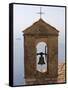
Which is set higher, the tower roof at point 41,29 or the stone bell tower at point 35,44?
the tower roof at point 41,29

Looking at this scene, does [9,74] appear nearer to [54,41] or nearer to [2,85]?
[2,85]

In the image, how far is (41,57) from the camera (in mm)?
1677

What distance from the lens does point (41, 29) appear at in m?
1.67

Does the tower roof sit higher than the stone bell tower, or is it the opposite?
the tower roof

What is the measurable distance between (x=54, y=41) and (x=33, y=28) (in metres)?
0.16

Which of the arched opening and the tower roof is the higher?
the tower roof

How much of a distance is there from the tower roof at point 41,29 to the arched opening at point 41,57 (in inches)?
2.9

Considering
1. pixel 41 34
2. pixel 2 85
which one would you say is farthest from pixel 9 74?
pixel 41 34

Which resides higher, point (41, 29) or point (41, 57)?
point (41, 29)

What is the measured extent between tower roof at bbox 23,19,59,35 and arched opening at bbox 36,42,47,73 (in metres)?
0.07

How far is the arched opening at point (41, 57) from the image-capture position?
1.67m

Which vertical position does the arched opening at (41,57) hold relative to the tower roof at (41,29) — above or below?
below

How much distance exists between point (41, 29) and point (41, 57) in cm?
17

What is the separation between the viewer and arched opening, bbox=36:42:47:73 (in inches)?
65.7
